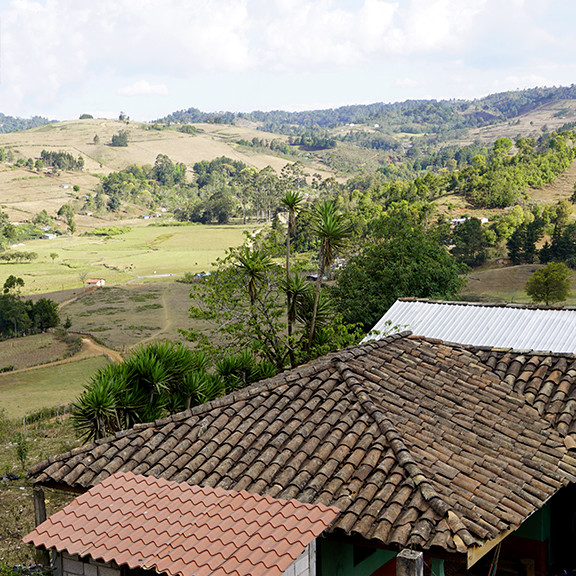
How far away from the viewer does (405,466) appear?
6.47 meters

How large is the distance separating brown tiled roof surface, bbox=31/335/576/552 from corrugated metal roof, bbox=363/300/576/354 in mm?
2298

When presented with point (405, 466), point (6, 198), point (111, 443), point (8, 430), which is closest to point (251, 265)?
point (111, 443)

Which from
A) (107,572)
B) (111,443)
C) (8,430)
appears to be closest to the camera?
(107,572)

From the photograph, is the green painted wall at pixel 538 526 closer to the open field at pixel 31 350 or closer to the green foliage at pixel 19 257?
the open field at pixel 31 350

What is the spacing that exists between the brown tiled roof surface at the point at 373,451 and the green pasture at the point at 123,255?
179ft

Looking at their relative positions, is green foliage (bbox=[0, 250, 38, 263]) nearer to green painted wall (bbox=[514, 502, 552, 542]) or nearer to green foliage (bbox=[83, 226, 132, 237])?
green foliage (bbox=[83, 226, 132, 237])

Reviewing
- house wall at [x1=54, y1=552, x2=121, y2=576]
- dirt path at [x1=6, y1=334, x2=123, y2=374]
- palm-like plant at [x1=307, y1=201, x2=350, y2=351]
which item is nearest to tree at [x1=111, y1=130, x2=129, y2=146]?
dirt path at [x1=6, y1=334, x2=123, y2=374]

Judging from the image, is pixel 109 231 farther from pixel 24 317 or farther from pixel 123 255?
pixel 24 317

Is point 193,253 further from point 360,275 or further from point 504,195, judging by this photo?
point 360,275

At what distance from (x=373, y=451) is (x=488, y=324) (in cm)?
617

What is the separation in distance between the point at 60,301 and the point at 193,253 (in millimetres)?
24003

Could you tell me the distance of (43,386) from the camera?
31547 millimetres

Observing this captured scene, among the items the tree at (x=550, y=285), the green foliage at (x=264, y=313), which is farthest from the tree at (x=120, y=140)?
the green foliage at (x=264, y=313)

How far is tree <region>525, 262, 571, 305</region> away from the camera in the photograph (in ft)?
135
